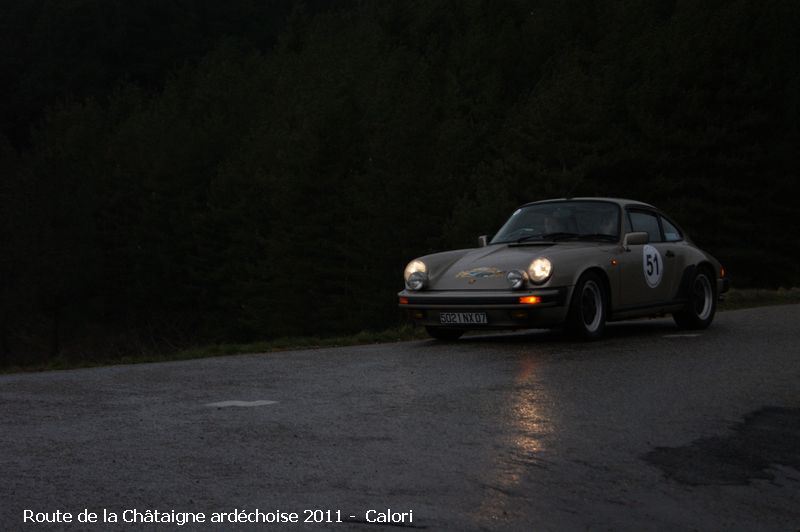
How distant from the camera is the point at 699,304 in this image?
13.6 meters

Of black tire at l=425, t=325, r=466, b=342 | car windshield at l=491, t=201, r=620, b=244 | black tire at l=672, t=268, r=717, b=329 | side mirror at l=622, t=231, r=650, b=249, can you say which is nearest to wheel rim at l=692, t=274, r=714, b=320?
black tire at l=672, t=268, r=717, b=329

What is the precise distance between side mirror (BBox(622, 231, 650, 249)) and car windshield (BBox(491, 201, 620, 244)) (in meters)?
0.15

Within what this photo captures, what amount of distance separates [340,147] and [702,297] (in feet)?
146

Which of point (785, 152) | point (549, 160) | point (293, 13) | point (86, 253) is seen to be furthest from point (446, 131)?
point (293, 13)

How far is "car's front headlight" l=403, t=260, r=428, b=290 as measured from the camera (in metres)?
12.2

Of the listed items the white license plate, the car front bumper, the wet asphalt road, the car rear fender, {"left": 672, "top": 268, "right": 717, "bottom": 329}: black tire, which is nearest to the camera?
the wet asphalt road

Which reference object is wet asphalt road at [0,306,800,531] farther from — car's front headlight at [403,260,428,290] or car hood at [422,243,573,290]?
car's front headlight at [403,260,428,290]

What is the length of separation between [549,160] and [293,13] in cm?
5079

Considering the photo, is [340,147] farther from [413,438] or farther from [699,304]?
[413,438]

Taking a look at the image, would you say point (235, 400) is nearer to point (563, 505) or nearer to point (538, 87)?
point (563, 505)

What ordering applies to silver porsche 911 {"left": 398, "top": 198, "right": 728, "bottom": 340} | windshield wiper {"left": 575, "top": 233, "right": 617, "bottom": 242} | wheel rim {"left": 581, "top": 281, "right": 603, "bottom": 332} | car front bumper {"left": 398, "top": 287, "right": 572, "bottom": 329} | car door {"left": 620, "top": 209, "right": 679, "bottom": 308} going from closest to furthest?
car front bumper {"left": 398, "top": 287, "right": 572, "bottom": 329}, silver porsche 911 {"left": 398, "top": 198, "right": 728, "bottom": 340}, wheel rim {"left": 581, "top": 281, "right": 603, "bottom": 332}, car door {"left": 620, "top": 209, "right": 679, "bottom": 308}, windshield wiper {"left": 575, "top": 233, "right": 617, "bottom": 242}

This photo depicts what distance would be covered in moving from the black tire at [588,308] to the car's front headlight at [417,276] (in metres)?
1.60

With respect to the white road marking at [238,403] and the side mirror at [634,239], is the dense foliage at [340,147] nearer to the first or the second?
the side mirror at [634,239]

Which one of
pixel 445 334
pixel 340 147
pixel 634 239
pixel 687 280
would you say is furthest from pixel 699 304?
pixel 340 147
